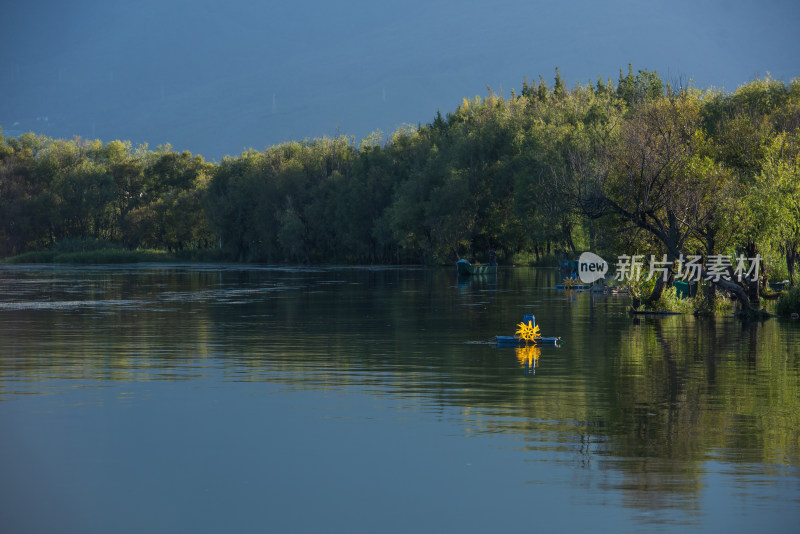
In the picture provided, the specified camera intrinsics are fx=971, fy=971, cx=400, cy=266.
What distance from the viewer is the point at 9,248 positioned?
167375mm

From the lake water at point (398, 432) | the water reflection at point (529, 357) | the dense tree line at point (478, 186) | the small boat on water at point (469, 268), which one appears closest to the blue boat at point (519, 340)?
the water reflection at point (529, 357)

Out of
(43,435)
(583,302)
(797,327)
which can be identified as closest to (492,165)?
(583,302)

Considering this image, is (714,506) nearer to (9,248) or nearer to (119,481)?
(119,481)

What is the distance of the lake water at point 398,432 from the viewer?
12.7 m

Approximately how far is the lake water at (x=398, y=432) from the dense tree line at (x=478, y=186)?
7.27 m

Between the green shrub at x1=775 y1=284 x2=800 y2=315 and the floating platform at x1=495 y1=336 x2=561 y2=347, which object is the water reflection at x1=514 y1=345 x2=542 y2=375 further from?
the green shrub at x1=775 y1=284 x2=800 y2=315

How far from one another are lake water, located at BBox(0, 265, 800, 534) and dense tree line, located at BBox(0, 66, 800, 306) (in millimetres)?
7272

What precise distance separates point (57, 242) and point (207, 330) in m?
133

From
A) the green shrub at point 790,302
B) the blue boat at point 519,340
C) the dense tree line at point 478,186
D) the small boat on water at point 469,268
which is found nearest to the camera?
the blue boat at point 519,340

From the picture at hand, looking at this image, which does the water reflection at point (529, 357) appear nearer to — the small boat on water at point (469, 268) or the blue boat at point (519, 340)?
the blue boat at point (519, 340)

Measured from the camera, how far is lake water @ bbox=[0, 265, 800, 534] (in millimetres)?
12719

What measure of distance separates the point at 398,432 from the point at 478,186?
98175 millimetres

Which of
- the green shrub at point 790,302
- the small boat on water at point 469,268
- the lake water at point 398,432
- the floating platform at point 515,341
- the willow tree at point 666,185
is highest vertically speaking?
the willow tree at point 666,185

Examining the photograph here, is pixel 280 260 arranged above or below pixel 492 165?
below
